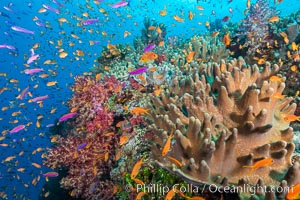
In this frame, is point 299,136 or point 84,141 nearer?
point 299,136

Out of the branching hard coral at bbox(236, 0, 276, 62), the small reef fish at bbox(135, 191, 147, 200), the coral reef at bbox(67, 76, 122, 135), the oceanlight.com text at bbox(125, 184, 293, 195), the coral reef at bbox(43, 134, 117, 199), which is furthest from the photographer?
the branching hard coral at bbox(236, 0, 276, 62)

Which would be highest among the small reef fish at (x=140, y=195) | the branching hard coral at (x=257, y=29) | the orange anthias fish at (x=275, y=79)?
the branching hard coral at (x=257, y=29)

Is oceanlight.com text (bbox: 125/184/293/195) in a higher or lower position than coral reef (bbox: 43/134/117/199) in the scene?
lower

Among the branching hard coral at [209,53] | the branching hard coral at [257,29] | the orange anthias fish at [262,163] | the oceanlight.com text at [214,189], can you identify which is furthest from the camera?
the branching hard coral at [257,29]

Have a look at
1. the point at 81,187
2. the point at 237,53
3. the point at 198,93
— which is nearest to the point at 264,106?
the point at 198,93

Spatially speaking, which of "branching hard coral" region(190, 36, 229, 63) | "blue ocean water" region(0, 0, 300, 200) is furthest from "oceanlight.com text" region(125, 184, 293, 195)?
"blue ocean water" region(0, 0, 300, 200)

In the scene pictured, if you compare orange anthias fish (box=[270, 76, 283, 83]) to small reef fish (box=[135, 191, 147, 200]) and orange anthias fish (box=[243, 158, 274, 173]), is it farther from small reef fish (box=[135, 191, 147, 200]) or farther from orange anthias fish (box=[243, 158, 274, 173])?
small reef fish (box=[135, 191, 147, 200])

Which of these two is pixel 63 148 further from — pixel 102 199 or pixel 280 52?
pixel 280 52

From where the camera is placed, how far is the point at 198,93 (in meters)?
3.42

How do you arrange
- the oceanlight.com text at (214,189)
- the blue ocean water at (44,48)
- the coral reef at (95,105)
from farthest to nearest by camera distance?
1. the blue ocean water at (44,48)
2. the coral reef at (95,105)
3. the oceanlight.com text at (214,189)

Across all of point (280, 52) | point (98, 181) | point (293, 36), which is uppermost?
point (293, 36)

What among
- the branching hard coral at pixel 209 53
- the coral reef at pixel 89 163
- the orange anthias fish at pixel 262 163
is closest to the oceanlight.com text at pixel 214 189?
the orange anthias fish at pixel 262 163

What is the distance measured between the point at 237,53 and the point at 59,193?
10.6 metres

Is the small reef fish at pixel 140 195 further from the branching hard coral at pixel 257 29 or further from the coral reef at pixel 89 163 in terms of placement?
the branching hard coral at pixel 257 29
